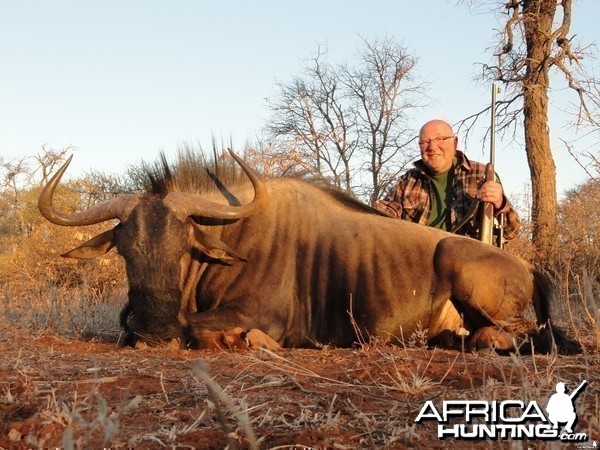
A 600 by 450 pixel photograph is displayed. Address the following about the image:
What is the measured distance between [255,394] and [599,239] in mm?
8719

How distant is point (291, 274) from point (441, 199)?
2.15 meters

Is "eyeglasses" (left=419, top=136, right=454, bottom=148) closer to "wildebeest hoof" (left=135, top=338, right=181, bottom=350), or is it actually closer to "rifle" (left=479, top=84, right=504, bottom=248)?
"rifle" (left=479, top=84, right=504, bottom=248)

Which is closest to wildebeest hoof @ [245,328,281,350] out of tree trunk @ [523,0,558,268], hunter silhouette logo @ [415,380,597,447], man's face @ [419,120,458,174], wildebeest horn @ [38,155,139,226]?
wildebeest horn @ [38,155,139,226]

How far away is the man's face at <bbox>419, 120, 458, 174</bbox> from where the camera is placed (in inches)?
267

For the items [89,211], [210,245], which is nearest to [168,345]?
[210,245]

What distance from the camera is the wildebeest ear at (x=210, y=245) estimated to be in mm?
5203

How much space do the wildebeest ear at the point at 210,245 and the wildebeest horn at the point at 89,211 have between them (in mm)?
512

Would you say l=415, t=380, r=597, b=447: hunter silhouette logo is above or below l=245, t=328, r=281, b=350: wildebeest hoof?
above

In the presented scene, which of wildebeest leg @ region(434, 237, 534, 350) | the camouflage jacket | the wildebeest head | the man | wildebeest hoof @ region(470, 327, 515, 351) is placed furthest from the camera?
the man

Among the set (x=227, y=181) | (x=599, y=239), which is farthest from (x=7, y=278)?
(x=599, y=239)

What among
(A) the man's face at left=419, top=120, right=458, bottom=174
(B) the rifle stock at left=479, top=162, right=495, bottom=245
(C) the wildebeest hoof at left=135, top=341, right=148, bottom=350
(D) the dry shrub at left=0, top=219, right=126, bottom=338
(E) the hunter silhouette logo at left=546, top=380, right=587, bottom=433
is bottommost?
(C) the wildebeest hoof at left=135, top=341, right=148, bottom=350

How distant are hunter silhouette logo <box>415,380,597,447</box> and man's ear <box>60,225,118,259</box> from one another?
12.3 ft

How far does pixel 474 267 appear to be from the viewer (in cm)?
508

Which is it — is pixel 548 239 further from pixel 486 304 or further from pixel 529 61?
pixel 486 304
